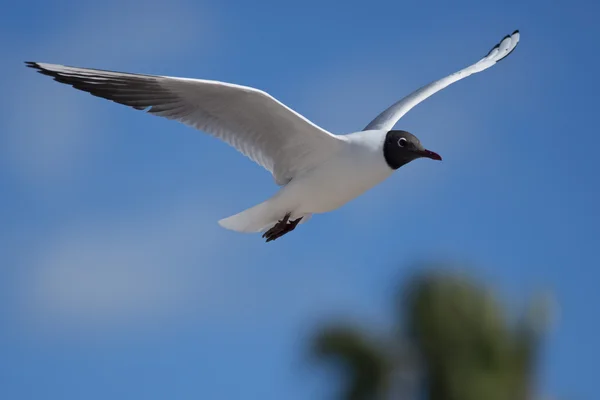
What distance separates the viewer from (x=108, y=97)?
30.9 feet

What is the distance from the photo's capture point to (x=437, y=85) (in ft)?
39.0

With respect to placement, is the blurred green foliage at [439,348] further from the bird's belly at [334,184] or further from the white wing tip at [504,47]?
the white wing tip at [504,47]

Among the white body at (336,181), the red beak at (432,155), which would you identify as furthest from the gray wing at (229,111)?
the red beak at (432,155)

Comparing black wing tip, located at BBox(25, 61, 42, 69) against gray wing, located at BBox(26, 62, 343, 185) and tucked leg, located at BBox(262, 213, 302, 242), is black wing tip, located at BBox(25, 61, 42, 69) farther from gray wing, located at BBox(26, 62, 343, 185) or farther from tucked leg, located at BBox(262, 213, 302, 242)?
tucked leg, located at BBox(262, 213, 302, 242)

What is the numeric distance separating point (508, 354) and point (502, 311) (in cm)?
26

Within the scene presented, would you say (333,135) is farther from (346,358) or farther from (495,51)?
(495,51)

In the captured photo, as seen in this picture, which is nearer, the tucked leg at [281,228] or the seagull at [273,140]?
the seagull at [273,140]

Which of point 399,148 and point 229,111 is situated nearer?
point 399,148

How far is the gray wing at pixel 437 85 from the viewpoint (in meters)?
10.8

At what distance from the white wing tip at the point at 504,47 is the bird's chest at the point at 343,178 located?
476cm

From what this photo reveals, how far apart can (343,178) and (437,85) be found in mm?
3184

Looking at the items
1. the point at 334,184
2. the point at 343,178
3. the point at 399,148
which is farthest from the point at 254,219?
the point at 399,148

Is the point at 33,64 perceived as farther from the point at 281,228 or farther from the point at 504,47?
the point at 504,47

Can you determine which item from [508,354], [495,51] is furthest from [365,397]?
[495,51]
